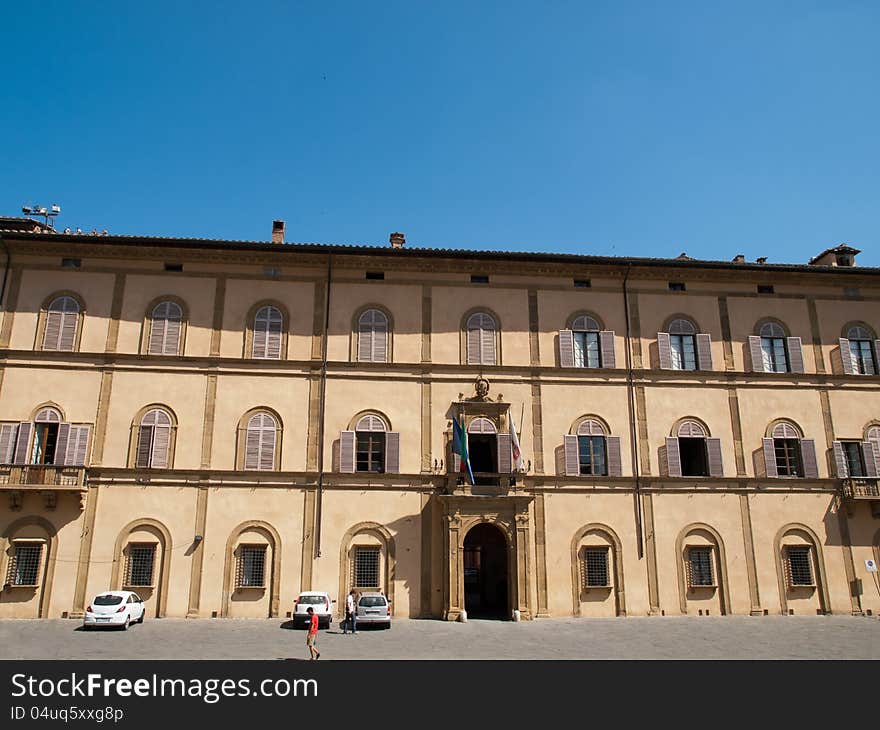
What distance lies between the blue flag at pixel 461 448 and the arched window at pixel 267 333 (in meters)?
7.87

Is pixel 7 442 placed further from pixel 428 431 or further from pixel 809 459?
pixel 809 459

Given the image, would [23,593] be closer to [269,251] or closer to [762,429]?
[269,251]

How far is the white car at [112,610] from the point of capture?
25203 millimetres

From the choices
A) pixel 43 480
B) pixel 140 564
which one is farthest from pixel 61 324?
pixel 140 564

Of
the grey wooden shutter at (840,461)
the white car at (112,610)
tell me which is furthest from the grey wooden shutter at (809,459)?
the white car at (112,610)

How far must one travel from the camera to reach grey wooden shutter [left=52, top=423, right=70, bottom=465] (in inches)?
1131

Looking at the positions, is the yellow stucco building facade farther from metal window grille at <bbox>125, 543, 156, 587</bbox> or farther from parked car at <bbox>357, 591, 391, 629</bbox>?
parked car at <bbox>357, 591, 391, 629</bbox>

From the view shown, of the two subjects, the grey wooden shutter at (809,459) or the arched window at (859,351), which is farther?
the arched window at (859,351)

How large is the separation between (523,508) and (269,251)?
14.8 meters

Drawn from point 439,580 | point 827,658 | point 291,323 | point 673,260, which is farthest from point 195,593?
point 673,260

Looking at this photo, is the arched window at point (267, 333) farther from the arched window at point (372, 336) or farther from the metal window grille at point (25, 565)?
the metal window grille at point (25, 565)

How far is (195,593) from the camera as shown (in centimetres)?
2822

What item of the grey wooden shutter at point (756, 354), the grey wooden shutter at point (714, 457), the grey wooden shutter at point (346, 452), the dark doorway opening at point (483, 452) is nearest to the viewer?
the grey wooden shutter at point (346, 452)
